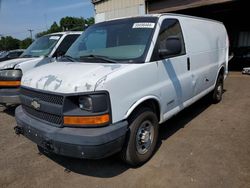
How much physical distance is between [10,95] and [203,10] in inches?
455

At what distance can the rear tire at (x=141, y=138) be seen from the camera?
131 inches

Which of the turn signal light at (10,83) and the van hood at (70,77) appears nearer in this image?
the van hood at (70,77)

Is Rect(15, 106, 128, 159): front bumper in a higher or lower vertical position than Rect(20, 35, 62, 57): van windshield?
lower

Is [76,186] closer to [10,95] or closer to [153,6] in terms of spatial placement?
[10,95]

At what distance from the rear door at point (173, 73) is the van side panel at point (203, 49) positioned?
0.27 meters

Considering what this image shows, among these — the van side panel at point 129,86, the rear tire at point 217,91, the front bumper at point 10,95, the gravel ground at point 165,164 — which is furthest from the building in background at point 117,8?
the van side panel at point 129,86

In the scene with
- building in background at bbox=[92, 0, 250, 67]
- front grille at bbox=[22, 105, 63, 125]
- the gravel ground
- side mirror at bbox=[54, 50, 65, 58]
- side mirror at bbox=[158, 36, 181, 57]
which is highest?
building in background at bbox=[92, 0, 250, 67]

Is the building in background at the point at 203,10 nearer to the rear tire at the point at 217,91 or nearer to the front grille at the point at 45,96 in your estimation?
the rear tire at the point at 217,91

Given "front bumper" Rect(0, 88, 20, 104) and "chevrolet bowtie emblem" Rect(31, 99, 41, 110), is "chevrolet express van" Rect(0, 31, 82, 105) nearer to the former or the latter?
"front bumper" Rect(0, 88, 20, 104)

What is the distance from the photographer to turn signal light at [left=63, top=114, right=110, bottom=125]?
287 centimetres

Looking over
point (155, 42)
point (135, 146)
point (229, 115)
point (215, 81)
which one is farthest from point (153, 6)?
point (135, 146)

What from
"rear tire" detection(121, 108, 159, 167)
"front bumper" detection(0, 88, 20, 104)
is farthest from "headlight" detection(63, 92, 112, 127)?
"front bumper" detection(0, 88, 20, 104)

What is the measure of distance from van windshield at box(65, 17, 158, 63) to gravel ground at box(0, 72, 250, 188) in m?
1.58

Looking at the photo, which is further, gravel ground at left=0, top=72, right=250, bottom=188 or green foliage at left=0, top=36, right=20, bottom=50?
green foliage at left=0, top=36, right=20, bottom=50
